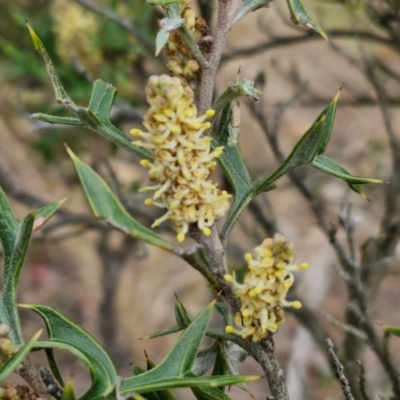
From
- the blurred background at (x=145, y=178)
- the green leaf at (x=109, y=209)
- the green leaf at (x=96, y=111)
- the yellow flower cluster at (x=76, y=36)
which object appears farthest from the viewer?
the yellow flower cluster at (x=76, y=36)

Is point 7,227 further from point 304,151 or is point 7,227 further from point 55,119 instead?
point 304,151

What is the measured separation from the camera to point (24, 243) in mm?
501

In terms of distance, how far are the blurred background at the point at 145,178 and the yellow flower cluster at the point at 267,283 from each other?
0.41 meters

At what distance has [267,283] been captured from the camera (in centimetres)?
45

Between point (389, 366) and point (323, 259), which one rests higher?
point (323, 259)

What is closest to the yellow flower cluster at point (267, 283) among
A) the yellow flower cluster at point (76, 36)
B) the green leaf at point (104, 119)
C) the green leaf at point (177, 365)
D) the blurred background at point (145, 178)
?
the green leaf at point (177, 365)

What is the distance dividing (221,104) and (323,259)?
200cm

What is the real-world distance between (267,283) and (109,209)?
0.15 metres

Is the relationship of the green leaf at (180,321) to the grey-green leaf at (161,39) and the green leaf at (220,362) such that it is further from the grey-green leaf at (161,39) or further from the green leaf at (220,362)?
the grey-green leaf at (161,39)

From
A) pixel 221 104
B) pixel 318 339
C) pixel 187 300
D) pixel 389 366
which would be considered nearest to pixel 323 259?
pixel 187 300

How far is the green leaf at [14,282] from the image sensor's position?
496mm

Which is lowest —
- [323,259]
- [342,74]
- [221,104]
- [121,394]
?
[121,394]

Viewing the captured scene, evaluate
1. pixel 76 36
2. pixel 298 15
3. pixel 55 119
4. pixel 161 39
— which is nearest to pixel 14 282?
pixel 55 119

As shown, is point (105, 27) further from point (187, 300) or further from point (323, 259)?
point (187, 300)
